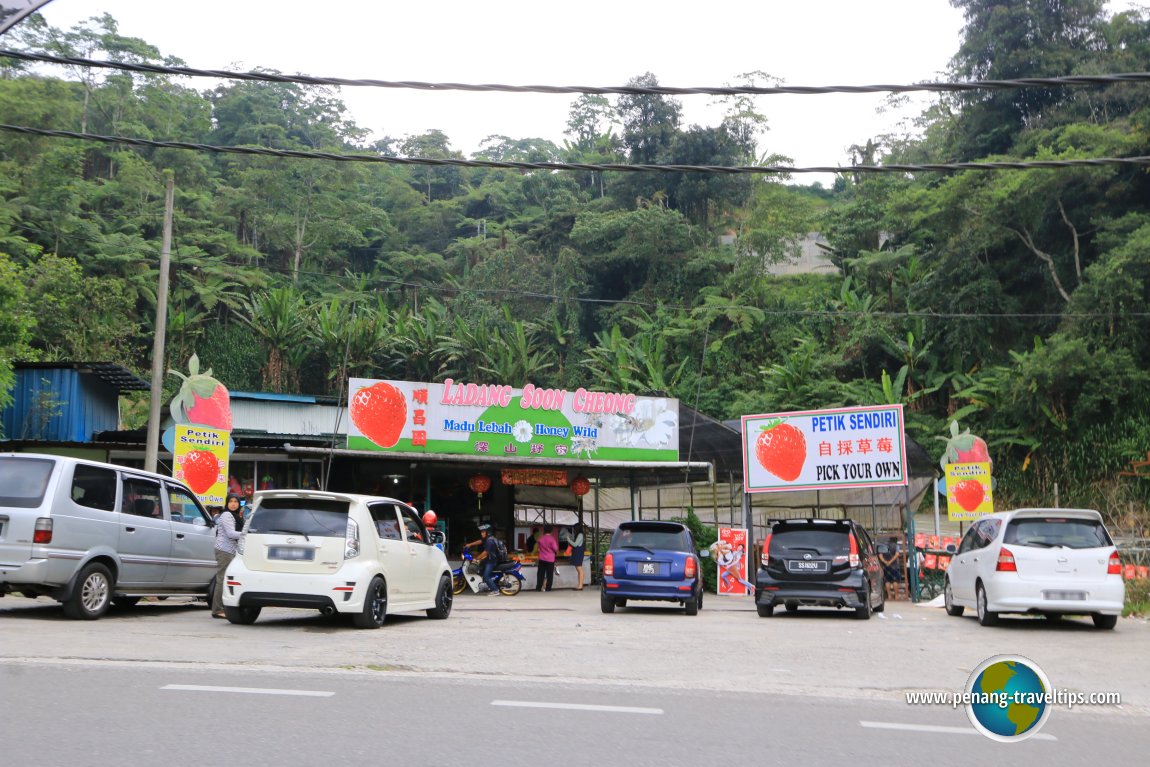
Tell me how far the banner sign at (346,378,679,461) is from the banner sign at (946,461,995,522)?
6503mm

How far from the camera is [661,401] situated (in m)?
26.0

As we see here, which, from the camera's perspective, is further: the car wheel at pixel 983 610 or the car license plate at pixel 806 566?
the car license plate at pixel 806 566

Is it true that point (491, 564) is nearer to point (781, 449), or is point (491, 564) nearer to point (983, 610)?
point (781, 449)

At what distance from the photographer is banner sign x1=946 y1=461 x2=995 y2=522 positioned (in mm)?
25281

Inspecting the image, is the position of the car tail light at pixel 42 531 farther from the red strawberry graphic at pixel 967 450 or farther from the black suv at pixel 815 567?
the red strawberry graphic at pixel 967 450

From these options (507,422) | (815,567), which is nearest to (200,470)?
(507,422)

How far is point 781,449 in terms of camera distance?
24391 millimetres

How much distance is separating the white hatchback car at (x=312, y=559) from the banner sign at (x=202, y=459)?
6840 millimetres

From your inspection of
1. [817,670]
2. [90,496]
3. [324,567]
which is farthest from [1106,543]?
[90,496]

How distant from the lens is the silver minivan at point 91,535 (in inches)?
479

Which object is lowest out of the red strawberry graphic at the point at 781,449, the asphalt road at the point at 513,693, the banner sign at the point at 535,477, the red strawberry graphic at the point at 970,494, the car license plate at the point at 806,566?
the asphalt road at the point at 513,693

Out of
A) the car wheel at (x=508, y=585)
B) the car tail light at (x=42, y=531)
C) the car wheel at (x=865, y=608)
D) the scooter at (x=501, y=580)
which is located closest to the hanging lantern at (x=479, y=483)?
the scooter at (x=501, y=580)

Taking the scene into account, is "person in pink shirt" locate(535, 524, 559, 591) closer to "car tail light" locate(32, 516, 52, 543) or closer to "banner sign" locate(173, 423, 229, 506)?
"banner sign" locate(173, 423, 229, 506)

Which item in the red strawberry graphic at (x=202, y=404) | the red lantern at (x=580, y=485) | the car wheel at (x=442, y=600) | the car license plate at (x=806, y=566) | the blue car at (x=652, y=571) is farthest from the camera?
the red lantern at (x=580, y=485)
